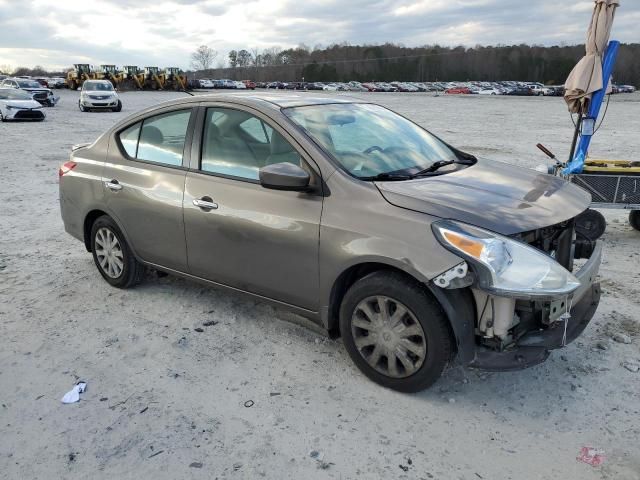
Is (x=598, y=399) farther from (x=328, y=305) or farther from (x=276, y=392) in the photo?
(x=276, y=392)

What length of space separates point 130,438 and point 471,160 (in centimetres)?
309

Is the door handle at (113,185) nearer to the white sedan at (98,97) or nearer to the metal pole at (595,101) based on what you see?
the metal pole at (595,101)

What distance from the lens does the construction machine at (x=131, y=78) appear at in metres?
61.7

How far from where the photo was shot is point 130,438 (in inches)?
114

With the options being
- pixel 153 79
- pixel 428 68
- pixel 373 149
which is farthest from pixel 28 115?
pixel 428 68

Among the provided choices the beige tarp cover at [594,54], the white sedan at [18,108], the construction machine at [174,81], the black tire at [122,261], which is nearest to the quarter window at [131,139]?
the black tire at [122,261]

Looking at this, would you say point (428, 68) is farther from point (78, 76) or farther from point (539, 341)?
point (539, 341)

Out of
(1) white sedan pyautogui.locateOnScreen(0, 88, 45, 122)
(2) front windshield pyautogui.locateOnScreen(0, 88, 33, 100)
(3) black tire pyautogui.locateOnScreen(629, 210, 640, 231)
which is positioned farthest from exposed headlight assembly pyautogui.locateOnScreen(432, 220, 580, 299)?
(2) front windshield pyautogui.locateOnScreen(0, 88, 33, 100)

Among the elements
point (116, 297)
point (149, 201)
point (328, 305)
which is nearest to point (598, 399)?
point (328, 305)

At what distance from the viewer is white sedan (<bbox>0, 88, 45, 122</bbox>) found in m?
21.4

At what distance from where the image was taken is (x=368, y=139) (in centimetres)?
385

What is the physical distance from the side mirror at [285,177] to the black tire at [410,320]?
0.70 meters

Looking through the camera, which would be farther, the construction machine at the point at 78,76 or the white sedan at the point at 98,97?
the construction machine at the point at 78,76

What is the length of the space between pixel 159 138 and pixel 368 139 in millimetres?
1760
